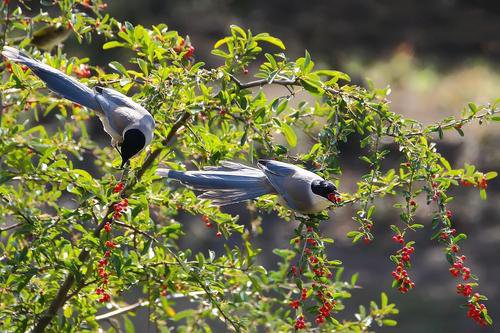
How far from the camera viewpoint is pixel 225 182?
1.65 m

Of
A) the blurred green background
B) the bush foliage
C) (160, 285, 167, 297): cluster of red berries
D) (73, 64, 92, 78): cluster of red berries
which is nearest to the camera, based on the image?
the bush foliage

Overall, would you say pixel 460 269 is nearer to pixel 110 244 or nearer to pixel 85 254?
pixel 110 244

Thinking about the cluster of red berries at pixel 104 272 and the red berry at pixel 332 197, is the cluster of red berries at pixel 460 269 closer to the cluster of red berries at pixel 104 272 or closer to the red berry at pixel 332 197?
the red berry at pixel 332 197

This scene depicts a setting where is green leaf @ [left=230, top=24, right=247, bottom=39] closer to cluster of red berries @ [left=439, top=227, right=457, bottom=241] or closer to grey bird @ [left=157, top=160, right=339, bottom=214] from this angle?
grey bird @ [left=157, top=160, right=339, bottom=214]

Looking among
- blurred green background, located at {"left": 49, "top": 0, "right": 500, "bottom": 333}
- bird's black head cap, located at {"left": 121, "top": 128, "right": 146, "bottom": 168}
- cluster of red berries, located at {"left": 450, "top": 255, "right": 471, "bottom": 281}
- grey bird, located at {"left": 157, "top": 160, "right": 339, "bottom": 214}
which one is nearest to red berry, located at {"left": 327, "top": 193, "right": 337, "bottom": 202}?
grey bird, located at {"left": 157, "top": 160, "right": 339, "bottom": 214}

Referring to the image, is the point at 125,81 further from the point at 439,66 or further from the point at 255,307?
the point at 439,66

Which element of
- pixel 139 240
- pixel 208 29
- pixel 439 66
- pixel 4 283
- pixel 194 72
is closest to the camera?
pixel 194 72

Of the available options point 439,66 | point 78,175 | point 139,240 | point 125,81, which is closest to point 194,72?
point 125,81

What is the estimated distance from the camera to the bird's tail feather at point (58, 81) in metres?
1.70

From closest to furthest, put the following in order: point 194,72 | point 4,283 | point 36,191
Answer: point 194,72, point 4,283, point 36,191

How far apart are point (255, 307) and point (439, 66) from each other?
641 centimetres

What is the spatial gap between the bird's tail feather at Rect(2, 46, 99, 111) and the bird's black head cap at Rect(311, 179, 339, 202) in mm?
498

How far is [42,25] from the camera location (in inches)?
83.6

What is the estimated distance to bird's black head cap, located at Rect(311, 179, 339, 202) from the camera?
1575 mm
